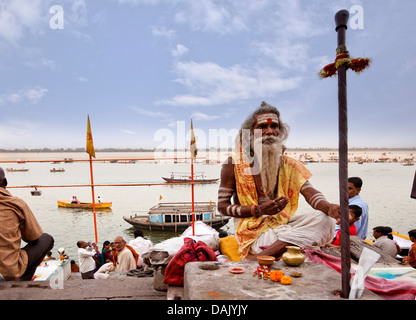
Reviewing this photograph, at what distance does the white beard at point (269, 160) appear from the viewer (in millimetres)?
2924

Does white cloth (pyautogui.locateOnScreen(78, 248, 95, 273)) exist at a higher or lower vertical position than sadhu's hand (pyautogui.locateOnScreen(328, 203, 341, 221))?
lower

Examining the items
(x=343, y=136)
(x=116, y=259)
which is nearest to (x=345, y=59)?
(x=343, y=136)

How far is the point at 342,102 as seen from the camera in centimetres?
128

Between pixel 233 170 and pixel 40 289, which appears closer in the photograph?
pixel 40 289

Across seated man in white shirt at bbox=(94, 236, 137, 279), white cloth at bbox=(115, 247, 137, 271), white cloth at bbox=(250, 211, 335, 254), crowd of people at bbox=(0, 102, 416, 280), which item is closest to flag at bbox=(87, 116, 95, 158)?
seated man in white shirt at bbox=(94, 236, 137, 279)

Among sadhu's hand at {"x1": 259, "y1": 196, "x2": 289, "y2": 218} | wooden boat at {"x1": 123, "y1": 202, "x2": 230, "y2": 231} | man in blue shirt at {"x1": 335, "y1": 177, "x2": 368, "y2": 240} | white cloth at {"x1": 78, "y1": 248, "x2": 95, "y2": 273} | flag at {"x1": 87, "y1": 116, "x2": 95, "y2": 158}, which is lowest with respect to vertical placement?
wooden boat at {"x1": 123, "y1": 202, "x2": 230, "y2": 231}

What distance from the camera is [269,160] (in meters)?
2.94

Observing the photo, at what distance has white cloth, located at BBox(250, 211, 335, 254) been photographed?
247 cm

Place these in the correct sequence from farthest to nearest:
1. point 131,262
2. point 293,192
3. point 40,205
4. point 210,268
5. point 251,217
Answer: point 40,205 → point 131,262 → point 293,192 → point 251,217 → point 210,268

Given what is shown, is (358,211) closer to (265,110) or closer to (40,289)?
(265,110)

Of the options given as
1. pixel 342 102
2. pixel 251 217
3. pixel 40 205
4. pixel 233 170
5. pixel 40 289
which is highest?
pixel 342 102

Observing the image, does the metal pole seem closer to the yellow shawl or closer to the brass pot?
the brass pot

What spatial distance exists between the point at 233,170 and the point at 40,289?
2.12m
